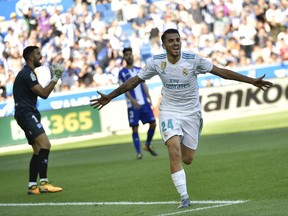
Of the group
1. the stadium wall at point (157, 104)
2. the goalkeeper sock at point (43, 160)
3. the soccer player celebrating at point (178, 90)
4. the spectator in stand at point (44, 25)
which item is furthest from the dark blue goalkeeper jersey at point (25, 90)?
the spectator in stand at point (44, 25)

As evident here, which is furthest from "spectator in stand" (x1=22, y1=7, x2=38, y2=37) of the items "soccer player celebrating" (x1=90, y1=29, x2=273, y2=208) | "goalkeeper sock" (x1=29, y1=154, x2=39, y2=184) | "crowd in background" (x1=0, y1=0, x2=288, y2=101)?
"soccer player celebrating" (x1=90, y1=29, x2=273, y2=208)

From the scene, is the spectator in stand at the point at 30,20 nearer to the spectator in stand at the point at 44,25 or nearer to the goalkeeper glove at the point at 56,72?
the spectator in stand at the point at 44,25

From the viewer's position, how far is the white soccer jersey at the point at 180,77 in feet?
32.7

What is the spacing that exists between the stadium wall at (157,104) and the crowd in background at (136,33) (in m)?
1.53

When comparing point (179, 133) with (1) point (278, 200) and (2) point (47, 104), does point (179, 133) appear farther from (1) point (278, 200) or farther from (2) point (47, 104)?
(2) point (47, 104)

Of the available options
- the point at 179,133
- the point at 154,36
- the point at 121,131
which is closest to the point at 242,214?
the point at 179,133

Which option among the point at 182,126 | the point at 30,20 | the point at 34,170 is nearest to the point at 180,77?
the point at 182,126

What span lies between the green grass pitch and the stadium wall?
11.8 feet

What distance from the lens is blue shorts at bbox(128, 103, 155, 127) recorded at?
17.8 metres

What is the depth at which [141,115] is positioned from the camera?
705 inches

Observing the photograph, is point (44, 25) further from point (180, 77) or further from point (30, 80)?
point (180, 77)

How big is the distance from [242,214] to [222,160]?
6625mm

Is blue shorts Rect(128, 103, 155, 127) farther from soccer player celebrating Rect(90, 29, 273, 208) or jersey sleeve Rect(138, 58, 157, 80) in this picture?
jersey sleeve Rect(138, 58, 157, 80)

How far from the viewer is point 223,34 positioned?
101ft
